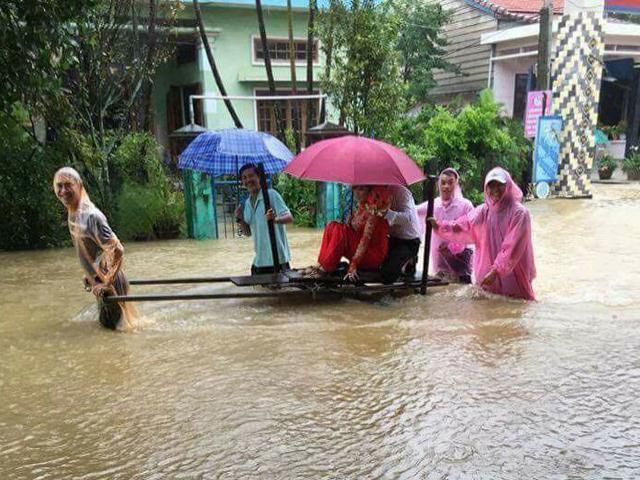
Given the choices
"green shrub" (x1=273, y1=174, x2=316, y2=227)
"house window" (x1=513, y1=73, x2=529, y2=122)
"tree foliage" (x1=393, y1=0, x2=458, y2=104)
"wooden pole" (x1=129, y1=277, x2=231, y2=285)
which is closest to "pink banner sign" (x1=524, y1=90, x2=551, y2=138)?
"house window" (x1=513, y1=73, x2=529, y2=122)

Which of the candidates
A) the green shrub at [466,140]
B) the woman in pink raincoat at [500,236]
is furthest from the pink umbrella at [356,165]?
the green shrub at [466,140]

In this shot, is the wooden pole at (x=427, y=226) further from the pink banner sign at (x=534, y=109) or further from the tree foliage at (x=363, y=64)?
the pink banner sign at (x=534, y=109)

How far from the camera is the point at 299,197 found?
12.3 meters

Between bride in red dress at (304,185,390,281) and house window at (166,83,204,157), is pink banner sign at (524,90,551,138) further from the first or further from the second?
bride in red dress at (304,185,390,281)

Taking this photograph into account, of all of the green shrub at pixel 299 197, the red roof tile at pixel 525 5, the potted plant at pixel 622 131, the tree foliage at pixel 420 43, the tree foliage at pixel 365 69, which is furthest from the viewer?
the potted plant at pixel 622 131

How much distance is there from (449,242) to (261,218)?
2155 millimetres

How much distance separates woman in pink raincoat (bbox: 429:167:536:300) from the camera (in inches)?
217

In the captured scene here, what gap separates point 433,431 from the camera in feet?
11.1

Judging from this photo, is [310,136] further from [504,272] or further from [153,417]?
[153,417]

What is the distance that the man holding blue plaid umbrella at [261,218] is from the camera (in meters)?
5.70

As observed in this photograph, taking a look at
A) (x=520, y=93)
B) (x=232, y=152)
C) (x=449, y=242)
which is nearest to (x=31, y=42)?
(x=232, y=152)

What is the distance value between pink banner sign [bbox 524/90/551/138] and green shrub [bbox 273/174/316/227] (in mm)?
6283

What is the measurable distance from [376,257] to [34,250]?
690 cm

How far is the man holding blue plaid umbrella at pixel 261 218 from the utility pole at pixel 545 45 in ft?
33.8
